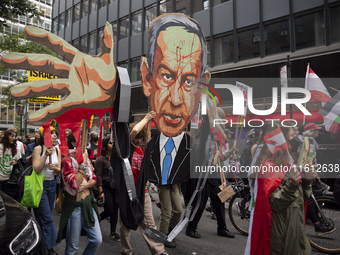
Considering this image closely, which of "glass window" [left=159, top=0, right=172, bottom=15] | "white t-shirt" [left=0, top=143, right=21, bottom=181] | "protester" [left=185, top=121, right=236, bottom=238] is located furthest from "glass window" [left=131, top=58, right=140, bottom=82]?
"protester" [left=185, top=121, right=236, bottom=238]

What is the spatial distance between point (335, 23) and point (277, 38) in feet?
7.93

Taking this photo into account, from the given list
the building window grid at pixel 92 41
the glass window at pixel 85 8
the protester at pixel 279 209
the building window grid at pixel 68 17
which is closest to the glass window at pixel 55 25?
the building window grid at pixel 68 17

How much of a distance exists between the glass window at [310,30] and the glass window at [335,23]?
0.35 metres

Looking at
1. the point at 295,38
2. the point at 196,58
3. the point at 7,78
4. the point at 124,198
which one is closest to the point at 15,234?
the point at 124,198

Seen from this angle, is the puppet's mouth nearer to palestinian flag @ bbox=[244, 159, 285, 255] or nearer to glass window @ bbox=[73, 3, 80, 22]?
palestinian flag @ bbox=[244, 159, 285, 255]

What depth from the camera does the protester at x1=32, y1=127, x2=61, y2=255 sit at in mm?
3748

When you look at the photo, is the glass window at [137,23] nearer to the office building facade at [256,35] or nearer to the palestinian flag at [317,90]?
the office building facade at [256,35]

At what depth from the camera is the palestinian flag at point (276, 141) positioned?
289cm

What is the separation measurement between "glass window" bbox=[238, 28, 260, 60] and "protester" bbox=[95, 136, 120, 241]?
1126 cm

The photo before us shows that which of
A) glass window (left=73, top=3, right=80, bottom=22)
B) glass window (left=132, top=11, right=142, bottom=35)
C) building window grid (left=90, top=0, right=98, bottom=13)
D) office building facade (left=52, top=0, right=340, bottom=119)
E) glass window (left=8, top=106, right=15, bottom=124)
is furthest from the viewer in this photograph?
glass window (left=8, top=106, right=15, bottom=124)

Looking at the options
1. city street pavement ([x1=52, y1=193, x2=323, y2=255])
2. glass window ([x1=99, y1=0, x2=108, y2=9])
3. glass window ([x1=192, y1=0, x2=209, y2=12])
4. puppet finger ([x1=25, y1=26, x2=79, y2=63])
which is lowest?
city street pavement ([x1=52, y1=193, x2=323, y2=255])

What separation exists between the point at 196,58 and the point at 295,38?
10959mm

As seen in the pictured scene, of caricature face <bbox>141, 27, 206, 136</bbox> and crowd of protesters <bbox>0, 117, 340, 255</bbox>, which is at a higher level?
caricature face <bbox>141, 27, 206, 136</bbox>

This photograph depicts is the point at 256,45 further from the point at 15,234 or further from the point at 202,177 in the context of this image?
the point at 15,234
